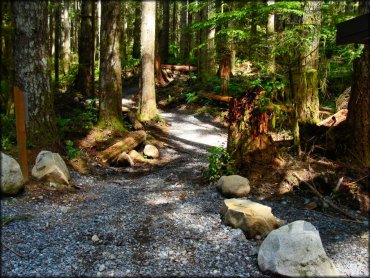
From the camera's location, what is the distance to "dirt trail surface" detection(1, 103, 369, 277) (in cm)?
378

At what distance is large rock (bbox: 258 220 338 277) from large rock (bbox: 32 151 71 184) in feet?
12.6

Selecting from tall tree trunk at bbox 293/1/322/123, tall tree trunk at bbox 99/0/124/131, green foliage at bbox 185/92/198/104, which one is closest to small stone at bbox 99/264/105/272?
tall tree trunk at bbox 293/1/322/123

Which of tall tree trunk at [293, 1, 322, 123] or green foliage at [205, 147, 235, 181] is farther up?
tall tree trunk at [293, 1, 322, 123]

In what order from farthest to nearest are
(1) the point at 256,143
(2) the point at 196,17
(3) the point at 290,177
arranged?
(2) the point at 196,17
(1) the point at 256,143
(3) the point at 290,177

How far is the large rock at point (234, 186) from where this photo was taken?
6.04 m

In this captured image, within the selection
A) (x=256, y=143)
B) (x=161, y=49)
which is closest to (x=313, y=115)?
(x=256, y=143)

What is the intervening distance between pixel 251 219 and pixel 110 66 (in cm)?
648

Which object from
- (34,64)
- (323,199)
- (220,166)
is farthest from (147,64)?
(323,199)

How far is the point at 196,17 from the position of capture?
21047 millimetres

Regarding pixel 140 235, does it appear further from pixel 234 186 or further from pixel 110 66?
pixel 110 66

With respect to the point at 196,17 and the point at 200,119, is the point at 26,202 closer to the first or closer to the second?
the point at 200,119

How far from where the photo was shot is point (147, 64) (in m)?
12.4

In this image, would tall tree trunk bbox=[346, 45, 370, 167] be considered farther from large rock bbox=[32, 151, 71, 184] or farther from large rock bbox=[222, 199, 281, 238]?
large rock bbox=[32, 151, 71, 184]

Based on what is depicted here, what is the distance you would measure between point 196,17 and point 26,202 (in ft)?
58.8
